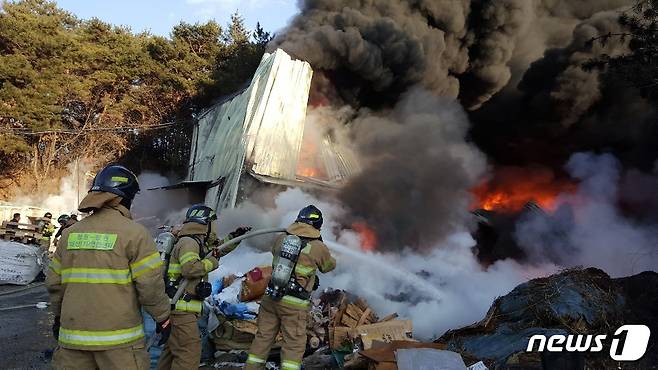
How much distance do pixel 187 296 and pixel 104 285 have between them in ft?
4.92

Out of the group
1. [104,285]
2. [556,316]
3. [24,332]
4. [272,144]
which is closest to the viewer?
[104,285]

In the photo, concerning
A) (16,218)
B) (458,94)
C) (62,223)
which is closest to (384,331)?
(62,223)

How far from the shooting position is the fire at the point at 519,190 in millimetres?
18594

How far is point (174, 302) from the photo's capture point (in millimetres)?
4105

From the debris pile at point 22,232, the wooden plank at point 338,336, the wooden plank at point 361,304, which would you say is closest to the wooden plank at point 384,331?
the wooden plank at point 338,336

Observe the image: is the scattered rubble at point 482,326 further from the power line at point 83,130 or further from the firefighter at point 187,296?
the power line at point 83,130

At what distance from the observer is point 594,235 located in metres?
13.3

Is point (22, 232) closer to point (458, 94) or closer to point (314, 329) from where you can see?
point (314, 329)

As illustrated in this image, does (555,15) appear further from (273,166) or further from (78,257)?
(78,257)

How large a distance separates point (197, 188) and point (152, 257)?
13.9 m

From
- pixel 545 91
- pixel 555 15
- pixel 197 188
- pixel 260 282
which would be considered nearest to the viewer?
pixel 260 282

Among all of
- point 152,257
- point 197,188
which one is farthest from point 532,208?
point 152,257

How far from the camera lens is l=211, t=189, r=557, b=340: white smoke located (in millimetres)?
7016

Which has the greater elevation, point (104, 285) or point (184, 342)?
point (104, 285)
